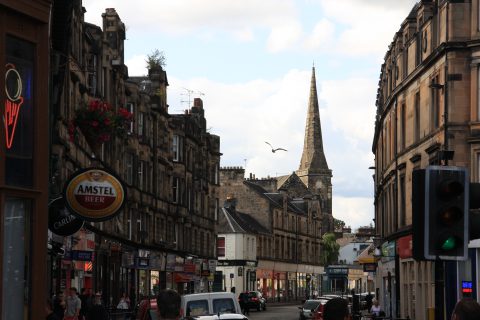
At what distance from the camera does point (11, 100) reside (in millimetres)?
14438

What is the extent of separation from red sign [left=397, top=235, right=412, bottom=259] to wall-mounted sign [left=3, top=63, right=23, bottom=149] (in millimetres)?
35411

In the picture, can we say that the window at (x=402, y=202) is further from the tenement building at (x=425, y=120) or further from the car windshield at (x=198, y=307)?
the car windshield at (x=198, y=307)

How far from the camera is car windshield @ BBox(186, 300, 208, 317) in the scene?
27.9 metres

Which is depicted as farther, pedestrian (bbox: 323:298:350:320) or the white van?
the white van

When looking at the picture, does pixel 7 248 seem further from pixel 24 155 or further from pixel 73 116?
pixel 73 116

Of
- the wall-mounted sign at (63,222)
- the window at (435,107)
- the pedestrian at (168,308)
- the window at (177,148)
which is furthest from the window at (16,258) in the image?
the window at (177,148)

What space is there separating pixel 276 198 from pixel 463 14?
3469 inches

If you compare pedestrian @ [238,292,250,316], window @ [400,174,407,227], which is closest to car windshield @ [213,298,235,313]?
window @ [400,174,407,227]

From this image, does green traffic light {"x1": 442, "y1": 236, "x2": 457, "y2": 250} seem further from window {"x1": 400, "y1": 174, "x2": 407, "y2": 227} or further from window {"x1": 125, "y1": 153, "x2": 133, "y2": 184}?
window {"x1": 125, "y1": 153, "x2": 133, "y2": 184}

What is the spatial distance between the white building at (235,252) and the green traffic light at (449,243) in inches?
3885

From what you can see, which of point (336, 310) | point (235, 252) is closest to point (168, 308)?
point (336, 310)

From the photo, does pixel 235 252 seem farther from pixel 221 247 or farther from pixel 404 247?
pixel 404 247

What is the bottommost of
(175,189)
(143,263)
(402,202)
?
(143,263)

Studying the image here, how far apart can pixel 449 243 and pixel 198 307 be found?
1779cm
